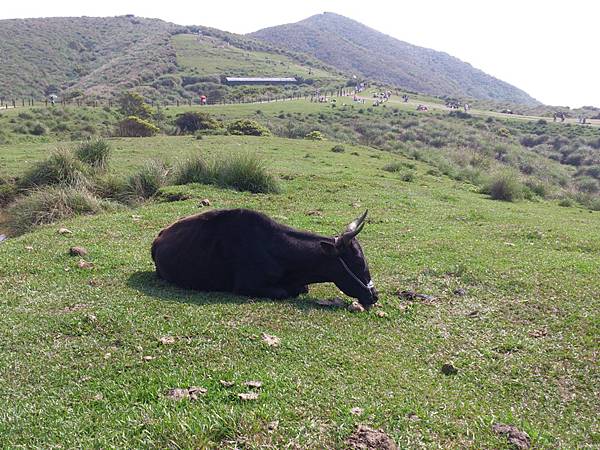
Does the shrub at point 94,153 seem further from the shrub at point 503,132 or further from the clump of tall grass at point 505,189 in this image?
the shrub at point 503,132

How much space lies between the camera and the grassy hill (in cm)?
8962

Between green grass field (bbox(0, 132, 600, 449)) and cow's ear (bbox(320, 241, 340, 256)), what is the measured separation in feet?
2.87

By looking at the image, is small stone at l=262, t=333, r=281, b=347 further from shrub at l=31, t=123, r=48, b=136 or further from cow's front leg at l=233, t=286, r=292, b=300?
shrub at l=31, t=123, r=48, b=136

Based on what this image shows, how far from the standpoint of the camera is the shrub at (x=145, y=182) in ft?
59.7

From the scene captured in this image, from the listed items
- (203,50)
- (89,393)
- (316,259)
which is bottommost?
(89,393)

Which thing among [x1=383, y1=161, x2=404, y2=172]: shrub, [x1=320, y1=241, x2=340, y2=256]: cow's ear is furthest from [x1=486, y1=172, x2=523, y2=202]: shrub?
[x1=320, y1=241, x2=340, y2=256]: cow's ear

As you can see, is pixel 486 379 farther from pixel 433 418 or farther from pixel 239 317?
pixel 239 317

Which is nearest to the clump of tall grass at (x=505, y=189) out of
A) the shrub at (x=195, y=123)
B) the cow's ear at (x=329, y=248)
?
the cow's ear at (x=329, y=248)

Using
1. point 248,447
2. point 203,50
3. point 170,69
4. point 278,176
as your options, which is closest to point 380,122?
point 278,176

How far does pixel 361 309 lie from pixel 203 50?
129m

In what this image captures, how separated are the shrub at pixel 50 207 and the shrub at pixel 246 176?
4.21 meters

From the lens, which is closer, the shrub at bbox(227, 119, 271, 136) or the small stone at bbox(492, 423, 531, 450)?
the small stone at bbox(492, 423, 531, 450)

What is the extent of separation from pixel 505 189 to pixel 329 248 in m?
18.2

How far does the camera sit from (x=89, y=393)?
18.4ft
